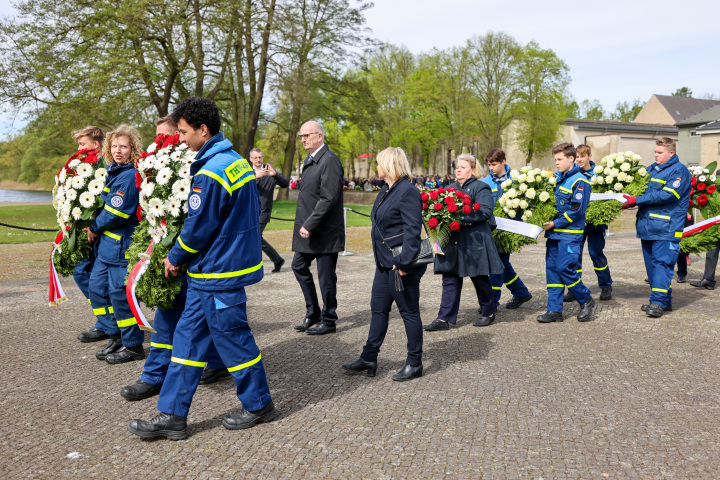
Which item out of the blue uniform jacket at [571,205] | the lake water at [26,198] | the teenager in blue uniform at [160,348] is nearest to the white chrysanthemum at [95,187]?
the teenager in blue uniform at [160,348]

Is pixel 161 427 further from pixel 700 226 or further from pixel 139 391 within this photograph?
pixel 700 226

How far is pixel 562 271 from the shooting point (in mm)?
7191

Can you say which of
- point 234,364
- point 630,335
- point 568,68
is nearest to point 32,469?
point 234,364

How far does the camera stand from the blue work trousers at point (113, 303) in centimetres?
557

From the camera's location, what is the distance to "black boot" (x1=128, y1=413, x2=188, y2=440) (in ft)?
12.7

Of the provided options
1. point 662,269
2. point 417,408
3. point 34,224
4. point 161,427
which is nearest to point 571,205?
point 662,269

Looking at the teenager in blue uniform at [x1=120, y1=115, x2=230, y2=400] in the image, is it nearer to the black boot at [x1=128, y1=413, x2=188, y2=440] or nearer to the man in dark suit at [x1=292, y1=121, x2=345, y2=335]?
the black boot at [x1=128, y1=413, x2=188, y2=440]

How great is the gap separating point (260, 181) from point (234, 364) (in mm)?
6156

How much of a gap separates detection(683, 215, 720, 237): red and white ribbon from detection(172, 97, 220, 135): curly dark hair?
25.4ft

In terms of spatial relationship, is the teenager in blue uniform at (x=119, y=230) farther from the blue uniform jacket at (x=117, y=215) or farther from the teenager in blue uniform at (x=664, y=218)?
the teenager in blue uniform at (x=664, y=218)

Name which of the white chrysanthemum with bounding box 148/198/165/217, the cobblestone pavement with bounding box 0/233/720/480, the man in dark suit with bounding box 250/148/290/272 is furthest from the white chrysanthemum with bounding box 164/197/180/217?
the man in dark suit with bounding box 250/148/290/272

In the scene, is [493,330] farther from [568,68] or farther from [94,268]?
[568,68]

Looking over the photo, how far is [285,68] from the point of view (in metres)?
29.2

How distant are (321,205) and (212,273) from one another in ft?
9.03
